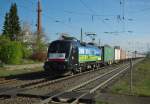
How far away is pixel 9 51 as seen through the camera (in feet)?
148

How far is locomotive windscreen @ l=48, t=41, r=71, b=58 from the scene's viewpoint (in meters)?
25.8

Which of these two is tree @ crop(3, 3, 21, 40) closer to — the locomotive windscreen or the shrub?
the shrub

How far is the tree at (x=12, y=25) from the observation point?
79756 millimetres

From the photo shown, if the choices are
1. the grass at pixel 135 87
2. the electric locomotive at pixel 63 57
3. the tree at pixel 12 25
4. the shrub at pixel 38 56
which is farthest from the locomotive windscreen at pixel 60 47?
the tree at pixel 12 25

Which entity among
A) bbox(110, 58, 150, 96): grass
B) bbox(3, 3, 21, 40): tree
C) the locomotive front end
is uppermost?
bbox(3, 3, 21, 40): tree

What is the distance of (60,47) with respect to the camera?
2600 cm

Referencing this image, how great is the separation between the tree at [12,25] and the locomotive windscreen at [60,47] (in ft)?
176

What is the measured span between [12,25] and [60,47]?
2269 inches

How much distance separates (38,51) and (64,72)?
116 ft

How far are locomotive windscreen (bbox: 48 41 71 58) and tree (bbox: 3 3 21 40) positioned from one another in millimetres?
53697

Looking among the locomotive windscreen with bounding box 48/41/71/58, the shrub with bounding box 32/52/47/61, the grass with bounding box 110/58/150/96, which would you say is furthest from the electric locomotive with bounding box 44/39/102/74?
the shrub with bounding box 32/52/47/61

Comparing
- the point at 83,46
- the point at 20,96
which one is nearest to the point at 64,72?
the point at 83,46

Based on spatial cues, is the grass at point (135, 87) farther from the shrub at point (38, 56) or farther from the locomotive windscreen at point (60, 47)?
the shrub at point (38, 56)

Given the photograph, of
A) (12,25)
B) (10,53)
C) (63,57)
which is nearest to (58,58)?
(63,57)
